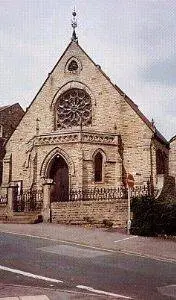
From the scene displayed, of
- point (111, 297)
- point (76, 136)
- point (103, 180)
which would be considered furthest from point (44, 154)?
point (111, 297)

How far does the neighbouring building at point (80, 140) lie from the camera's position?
2495 cm

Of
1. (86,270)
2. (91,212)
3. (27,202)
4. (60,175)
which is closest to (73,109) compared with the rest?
(60,175)

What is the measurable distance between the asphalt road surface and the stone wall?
5294mm

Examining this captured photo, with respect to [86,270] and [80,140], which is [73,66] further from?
[86,270]

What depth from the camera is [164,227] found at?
54.4 ft

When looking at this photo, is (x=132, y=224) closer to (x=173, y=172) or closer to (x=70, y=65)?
(x=173, y=172)

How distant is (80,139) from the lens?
2491 centimetres

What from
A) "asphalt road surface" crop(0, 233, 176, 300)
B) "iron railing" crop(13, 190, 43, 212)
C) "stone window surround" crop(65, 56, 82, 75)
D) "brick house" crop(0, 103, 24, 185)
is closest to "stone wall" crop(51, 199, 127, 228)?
"iron railing" crop(13, 190, 43, 212)

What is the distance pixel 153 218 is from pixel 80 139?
9489 millimetres

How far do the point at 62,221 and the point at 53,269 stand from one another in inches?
396

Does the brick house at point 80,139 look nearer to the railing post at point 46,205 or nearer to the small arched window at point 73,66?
the small arched window at point 73,66

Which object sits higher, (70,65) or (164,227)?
(70,65)

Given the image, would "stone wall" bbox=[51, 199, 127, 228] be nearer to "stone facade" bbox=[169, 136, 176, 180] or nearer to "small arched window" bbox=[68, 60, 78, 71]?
"stone facade" bbox=[169, 136, 176, 180]

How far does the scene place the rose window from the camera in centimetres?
2828
